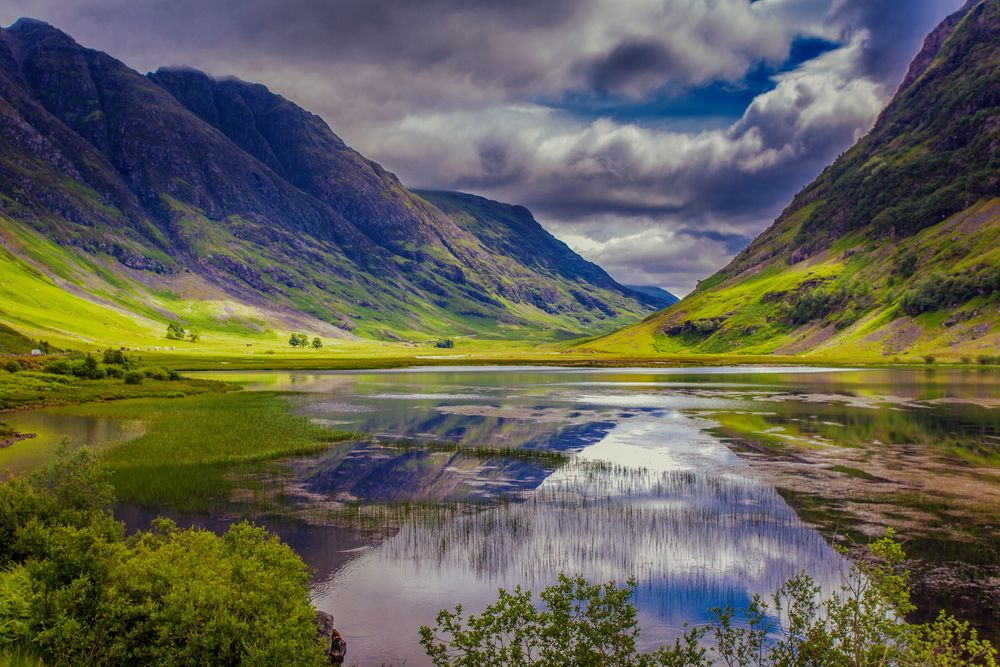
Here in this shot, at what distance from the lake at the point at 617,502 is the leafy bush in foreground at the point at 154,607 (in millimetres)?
5445

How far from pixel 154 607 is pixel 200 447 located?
137ft

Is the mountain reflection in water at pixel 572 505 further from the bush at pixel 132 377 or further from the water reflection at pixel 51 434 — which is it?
the bush at pixel 132 377

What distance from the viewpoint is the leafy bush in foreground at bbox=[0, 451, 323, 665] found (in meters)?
13.7

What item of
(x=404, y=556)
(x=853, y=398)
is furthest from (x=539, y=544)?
(x=853, y=398)

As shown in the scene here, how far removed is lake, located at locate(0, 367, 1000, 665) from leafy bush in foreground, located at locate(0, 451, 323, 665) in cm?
544

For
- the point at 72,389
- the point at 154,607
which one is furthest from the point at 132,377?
the point at 154,607

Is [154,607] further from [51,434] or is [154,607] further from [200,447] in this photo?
[51,434]

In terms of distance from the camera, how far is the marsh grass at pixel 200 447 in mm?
37906

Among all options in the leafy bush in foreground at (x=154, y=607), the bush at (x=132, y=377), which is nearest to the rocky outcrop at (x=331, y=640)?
the leafy bush in foreground at (x=154, y=607)

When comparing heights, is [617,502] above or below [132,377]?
below

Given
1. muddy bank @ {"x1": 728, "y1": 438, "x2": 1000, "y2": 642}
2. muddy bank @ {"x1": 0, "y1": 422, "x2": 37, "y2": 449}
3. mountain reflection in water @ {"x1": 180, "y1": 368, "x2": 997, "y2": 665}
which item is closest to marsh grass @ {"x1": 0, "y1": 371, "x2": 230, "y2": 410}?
muddy bank @ {"x1": 0, "y1": 422, "x2": 37, "y2": 449}

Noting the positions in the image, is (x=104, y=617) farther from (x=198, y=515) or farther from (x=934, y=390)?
(x=934, y=390)

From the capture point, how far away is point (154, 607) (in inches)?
570

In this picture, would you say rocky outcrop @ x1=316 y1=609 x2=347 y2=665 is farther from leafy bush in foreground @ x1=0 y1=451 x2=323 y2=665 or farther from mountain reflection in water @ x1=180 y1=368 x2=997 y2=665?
leafy bush in foreground @ x1=0 y1=451 x2=323 y2=665
